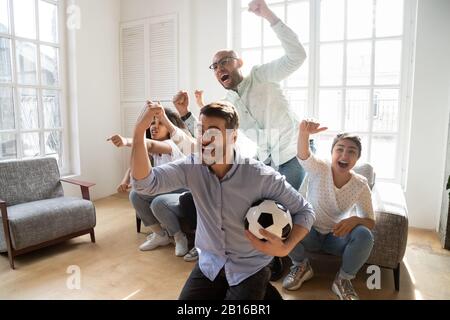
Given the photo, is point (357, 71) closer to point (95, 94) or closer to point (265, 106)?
point (265, 106)

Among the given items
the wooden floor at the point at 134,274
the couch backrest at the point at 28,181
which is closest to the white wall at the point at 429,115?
the wooden floor at the point at 134,274

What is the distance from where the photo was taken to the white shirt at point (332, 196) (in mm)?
1903

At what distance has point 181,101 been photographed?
103 inches

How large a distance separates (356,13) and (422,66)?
0.81 m

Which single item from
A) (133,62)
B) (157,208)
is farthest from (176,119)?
(133,62)

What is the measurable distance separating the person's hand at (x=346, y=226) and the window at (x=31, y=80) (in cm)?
318

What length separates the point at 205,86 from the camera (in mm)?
3814

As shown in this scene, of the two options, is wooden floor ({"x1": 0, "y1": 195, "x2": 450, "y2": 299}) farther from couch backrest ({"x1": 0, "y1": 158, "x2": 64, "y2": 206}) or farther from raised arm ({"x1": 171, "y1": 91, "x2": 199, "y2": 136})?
raised arm ({"x1": 171, "y1": 91, "x2": 199, "y2": 136})

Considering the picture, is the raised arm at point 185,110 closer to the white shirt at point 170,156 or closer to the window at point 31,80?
the white shirt at point 170,156

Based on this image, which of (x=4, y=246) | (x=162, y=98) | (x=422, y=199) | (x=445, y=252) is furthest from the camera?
(x=162, y=98)

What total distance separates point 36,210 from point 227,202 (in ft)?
5.92

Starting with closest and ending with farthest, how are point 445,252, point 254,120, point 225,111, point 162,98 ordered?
point 225,111 < point 254,120 < point 445,252 < point 162,98
